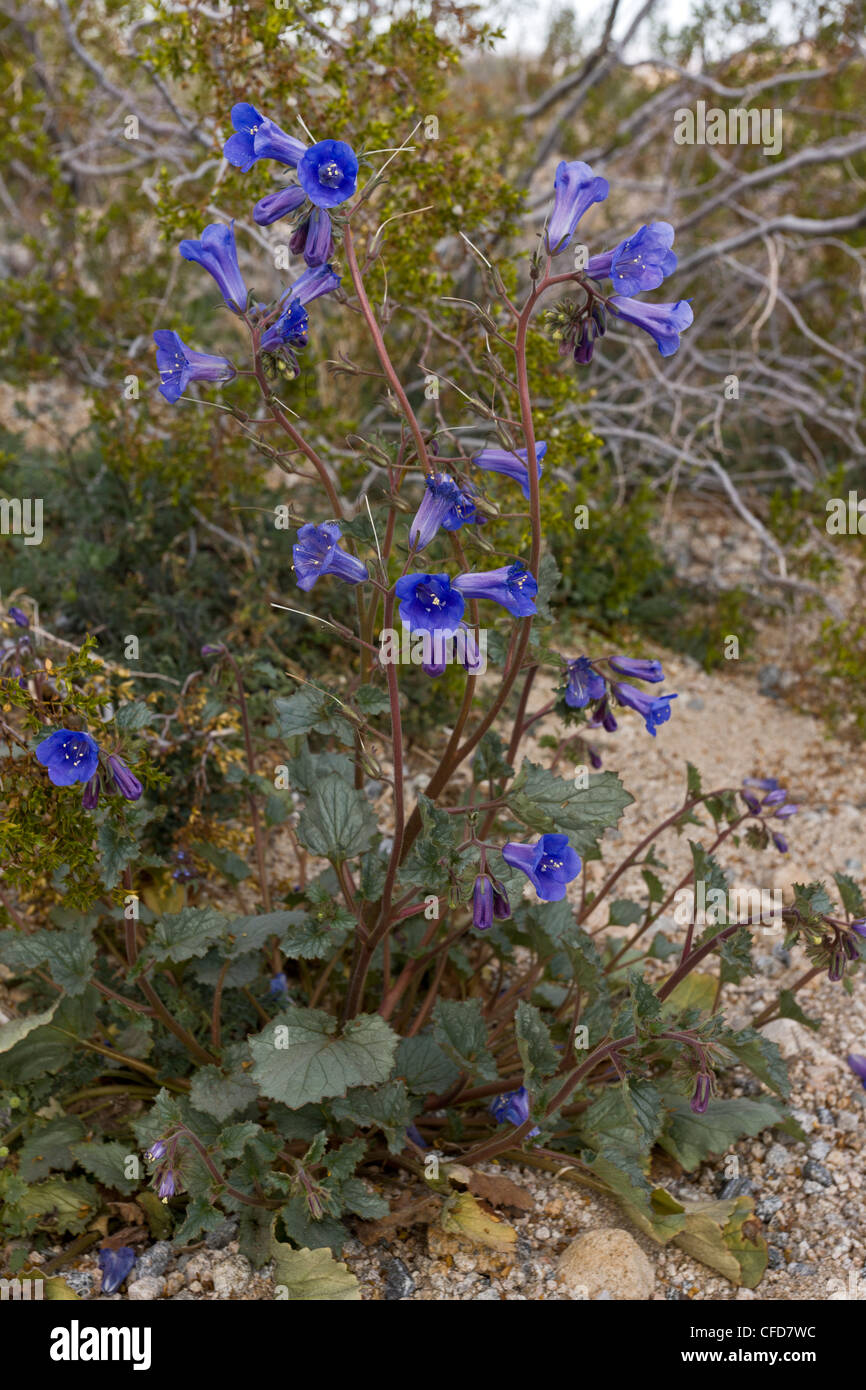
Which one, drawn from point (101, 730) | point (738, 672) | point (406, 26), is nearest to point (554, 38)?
point (406, 26)

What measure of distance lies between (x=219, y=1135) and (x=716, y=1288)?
1157 millimetres

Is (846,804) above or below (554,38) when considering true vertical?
below

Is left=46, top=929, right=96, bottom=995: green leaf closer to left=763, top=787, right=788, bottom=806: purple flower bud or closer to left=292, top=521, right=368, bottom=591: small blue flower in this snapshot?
left=292, top=521, right=368, bottom=591: small blue flower

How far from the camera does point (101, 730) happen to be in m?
2.44

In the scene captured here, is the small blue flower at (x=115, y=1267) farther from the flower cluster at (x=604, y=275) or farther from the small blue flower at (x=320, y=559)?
the flower cluster at (x=604, y=275)

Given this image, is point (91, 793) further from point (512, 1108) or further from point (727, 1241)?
point (727, 1241)

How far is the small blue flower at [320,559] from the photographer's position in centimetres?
207

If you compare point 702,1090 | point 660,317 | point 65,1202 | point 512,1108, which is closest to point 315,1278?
point 512,1108

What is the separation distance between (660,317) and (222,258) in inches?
32.3

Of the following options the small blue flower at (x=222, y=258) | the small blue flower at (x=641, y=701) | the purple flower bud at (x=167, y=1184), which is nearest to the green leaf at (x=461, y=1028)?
the purple flower bud at (x=167, y=1184)

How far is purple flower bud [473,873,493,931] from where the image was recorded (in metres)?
2.00

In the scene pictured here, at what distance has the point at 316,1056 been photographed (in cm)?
226

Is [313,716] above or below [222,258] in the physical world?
below
